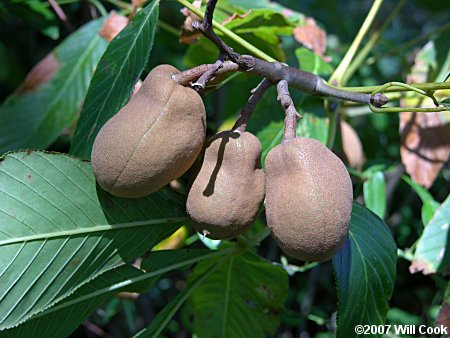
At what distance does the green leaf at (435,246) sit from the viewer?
128 cm

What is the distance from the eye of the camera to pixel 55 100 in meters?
1.65

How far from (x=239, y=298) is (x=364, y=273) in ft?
1.21

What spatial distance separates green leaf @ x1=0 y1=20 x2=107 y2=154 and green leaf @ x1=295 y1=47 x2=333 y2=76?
1.87ft

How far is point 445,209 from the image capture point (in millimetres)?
1295

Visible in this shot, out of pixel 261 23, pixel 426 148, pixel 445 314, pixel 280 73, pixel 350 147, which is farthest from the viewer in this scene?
pixel 350 147

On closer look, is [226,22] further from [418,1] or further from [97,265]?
[418,1]

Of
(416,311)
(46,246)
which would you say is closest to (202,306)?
(46,246)

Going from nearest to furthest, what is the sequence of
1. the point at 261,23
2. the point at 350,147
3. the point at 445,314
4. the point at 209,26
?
the point at 209,26
the point at 445,314
the point at 261,23
the point at 350,147

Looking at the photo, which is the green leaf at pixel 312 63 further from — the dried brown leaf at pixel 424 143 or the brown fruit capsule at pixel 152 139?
the brown fruit capsule at pixel 152 139

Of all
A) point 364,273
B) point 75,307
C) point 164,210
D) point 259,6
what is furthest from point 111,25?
point 364,273

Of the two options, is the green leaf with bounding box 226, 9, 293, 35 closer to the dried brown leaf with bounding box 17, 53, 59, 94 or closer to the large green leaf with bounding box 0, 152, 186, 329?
the large green leaf with bounding box 0, 152, 186, 329

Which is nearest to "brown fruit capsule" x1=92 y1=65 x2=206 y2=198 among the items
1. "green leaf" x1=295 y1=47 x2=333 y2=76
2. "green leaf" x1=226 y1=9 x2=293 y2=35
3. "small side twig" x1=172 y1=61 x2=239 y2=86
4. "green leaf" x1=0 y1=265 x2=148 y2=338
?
"small side twig" x1=172 y1=61 x2=239 y2=86

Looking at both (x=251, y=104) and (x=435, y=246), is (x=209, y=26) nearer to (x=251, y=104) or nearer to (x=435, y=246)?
(x=251, y=104)

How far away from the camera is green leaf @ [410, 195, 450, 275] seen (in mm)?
1278
